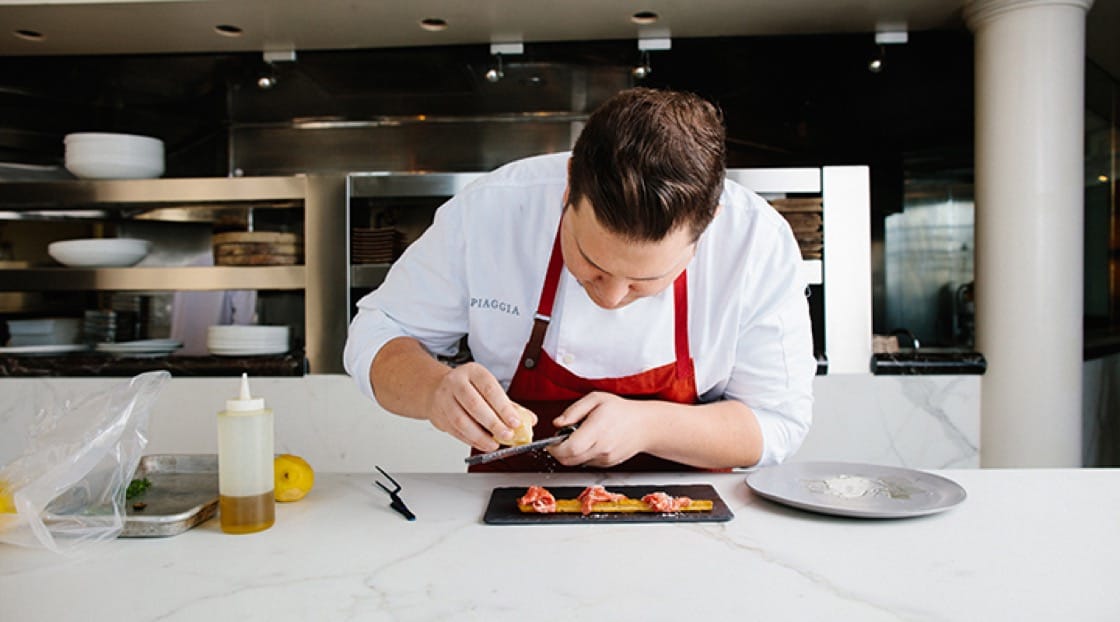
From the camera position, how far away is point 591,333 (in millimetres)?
1609

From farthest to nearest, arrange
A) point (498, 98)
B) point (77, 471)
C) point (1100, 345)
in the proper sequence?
point (498, 98), point (1100, 345), point (77, 471)

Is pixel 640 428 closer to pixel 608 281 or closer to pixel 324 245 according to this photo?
pixel 608 281

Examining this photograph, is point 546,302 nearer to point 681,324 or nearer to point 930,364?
point 681,324

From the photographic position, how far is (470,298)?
1.69 m

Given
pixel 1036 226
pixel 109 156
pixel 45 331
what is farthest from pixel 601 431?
pixel 45 331

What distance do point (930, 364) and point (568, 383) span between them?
5.80ft

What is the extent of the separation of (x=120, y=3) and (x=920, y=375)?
3173 mm

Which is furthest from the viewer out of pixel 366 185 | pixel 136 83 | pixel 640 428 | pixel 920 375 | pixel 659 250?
pixel 136 83

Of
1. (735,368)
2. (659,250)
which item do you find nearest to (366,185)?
(735,368)

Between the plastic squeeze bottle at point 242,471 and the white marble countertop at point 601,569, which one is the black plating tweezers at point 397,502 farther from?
the plastic squeeze bottle at point 242,471

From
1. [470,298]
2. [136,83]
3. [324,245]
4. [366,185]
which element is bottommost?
[470,298]

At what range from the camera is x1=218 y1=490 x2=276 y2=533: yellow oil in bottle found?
1117 mm

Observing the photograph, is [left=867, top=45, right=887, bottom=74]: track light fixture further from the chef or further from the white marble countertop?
the white marble countertop

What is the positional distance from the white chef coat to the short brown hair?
0.39 metres
